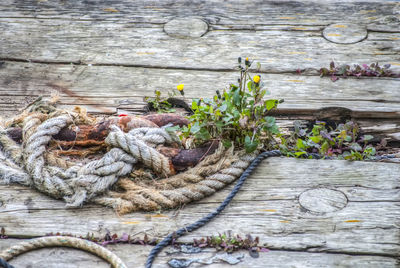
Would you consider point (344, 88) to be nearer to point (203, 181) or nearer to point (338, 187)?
point (338, 187)

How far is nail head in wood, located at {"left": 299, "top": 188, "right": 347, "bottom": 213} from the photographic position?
194 cm

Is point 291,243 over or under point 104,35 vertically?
under

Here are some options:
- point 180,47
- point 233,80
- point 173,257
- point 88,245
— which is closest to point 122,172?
point 88,245

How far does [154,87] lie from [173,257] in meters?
1.22

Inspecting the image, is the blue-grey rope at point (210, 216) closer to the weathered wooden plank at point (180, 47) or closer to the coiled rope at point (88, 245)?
the coiled rope at point (88, 245)

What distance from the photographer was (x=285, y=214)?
1.93 metres

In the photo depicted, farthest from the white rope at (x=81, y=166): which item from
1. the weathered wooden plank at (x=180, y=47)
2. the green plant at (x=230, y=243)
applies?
the weathered wooden plank at (x=180, y=47)

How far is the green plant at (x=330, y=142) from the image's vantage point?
2250mm

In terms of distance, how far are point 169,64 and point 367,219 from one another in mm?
1559

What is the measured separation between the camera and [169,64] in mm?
2902

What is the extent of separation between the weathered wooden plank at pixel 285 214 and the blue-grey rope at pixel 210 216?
0.03m

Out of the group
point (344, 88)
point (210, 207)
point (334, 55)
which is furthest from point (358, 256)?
point (334, 55)

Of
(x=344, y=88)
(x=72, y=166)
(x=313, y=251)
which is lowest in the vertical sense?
(x=313, y=251)

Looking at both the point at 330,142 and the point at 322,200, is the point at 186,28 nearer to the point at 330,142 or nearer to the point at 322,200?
the point at 330,142
